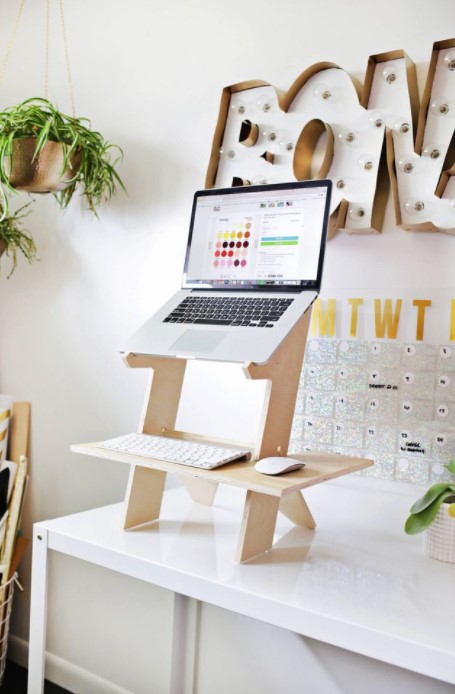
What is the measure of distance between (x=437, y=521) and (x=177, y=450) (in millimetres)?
515

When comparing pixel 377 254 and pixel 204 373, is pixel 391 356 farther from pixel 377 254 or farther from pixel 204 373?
pixel 204 373

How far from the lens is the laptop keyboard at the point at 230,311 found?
1278 millimetres

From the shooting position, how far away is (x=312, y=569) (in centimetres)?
114

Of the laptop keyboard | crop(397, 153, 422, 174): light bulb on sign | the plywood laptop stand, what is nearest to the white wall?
crop(397, 153, 422, 174): light bulb on sign

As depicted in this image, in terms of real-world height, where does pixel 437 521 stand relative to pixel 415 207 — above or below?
below

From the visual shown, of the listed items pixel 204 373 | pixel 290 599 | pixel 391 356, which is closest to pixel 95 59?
pixel 204 373

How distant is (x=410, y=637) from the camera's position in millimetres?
885

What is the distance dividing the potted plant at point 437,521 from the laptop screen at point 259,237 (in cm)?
47

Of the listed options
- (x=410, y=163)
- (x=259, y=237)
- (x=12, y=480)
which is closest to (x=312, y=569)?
(x=259, y=237)

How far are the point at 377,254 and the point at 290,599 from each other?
88cm

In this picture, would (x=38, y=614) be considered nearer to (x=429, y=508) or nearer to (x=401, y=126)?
(x=429, y=508)

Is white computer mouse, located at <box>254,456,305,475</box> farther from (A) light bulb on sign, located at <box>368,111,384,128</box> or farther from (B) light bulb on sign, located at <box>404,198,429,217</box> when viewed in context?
(A) light bulb on sign, located at <box>368,111,384,128</box>

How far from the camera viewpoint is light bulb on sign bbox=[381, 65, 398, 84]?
1508mm

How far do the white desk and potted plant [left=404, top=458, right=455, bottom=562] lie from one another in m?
0.03
